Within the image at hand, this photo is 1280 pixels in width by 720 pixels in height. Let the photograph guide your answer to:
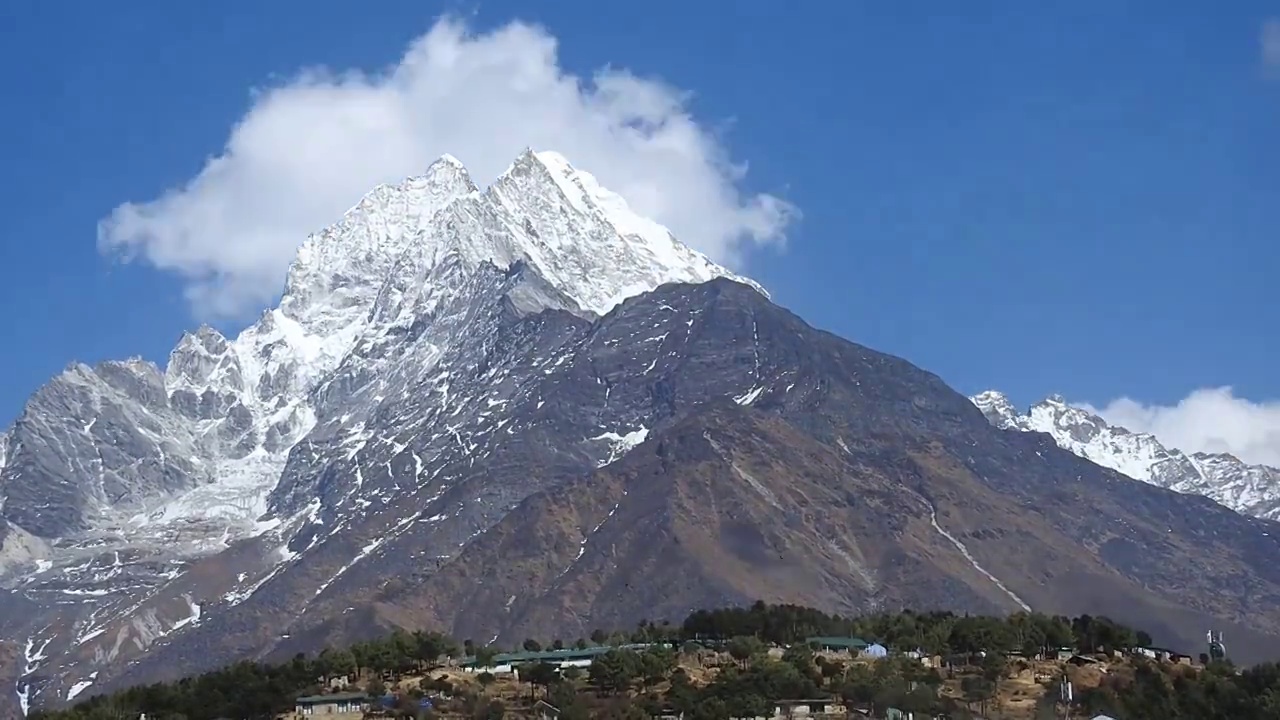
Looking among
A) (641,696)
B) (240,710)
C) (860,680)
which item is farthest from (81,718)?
(860,680)

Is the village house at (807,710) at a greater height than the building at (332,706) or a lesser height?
lesser

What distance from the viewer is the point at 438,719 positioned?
616 ft

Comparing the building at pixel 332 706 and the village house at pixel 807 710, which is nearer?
the village house at pixel 807 710

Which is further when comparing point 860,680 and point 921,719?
point 860,680

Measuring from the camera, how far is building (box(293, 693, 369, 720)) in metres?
195

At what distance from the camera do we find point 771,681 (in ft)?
643

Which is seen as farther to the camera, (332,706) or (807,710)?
(332,706)

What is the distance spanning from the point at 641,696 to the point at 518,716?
1271 centimetres

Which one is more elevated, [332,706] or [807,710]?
[332,706]

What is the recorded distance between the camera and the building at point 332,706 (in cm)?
19475

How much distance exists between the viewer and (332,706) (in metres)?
197

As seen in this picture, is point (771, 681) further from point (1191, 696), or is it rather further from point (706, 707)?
point (1191, 696)

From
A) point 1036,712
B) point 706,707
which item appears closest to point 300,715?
point 706,707

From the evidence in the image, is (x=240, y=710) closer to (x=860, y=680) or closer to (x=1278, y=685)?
(x=860, y=680)
